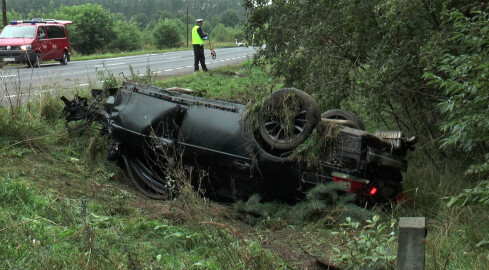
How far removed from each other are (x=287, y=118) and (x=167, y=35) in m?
57.2

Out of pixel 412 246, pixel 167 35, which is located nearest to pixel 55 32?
pixel 412 246

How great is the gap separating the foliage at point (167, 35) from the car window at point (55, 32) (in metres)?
34.3

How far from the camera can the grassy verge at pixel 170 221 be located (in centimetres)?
429

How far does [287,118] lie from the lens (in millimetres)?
6203

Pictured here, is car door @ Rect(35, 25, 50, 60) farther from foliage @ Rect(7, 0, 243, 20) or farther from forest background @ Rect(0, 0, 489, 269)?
foliage @ Rect(7, 0, 243, 20)

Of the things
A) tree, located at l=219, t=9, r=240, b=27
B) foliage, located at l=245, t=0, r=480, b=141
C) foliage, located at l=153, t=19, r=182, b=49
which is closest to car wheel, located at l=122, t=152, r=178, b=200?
foliage, located at l=245, t=0, r=480, b=141

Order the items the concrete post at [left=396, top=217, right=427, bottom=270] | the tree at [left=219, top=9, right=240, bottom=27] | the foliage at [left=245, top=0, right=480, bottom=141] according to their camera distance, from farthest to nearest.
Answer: the tree at [left=219, top=9, right=240, bottom=27], the foliage at [left=245, top=0, right=480, bottom=141], the concrete post at [left=396, top=217, right=427, bottom=270]

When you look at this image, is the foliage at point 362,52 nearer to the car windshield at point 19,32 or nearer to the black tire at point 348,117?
the black tire at point 348,117

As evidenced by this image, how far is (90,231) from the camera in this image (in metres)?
4.32

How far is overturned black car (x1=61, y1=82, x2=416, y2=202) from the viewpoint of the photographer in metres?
6.11

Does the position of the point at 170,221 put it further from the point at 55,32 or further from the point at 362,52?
the point at 55,32

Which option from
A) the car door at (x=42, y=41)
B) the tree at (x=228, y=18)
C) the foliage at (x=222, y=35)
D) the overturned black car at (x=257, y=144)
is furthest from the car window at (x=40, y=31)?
the tree at (x=228, y=18)

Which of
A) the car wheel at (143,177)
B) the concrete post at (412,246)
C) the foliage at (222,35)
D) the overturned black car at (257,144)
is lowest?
Answer: the foliage at (222,35)

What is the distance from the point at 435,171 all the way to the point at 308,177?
2.88 m
